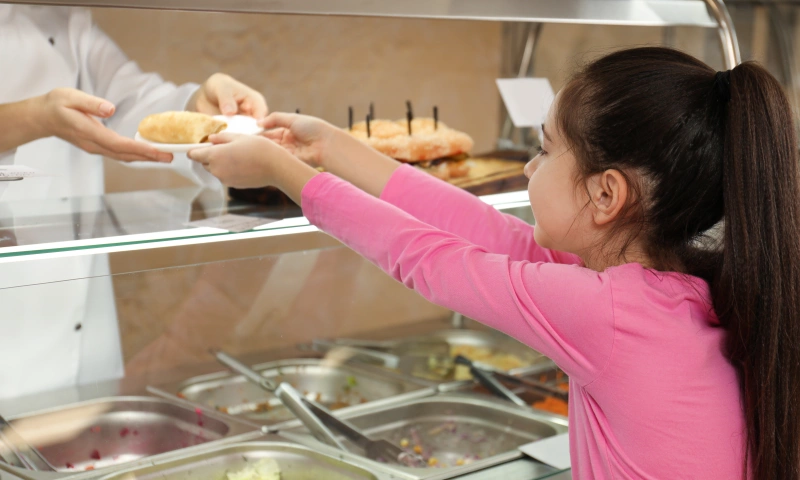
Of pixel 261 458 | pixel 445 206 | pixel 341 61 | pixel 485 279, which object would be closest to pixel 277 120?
pixel 445 206

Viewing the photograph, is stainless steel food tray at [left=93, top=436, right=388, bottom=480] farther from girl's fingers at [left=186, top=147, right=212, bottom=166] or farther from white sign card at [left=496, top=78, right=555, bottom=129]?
white sign card at [left=496, top=78, right=555, bottom=129]

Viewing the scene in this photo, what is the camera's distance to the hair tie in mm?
828

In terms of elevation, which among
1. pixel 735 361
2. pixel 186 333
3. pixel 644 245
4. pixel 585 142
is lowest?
pixel 186 333

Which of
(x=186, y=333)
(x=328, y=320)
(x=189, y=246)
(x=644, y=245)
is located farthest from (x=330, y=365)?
(x=644, y=245)

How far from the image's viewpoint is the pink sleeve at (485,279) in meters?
0.83

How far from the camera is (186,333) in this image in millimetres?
1357

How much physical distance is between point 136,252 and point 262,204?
0.78 feet

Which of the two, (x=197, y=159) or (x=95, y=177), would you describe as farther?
(x=95, y=177)

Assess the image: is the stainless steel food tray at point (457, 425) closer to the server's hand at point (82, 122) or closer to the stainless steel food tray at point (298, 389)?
the stainless steel food tray at point (298, 389)

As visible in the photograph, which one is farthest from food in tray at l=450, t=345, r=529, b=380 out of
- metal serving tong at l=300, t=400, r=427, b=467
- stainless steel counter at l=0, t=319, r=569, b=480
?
metal serving tong at l=300, t=400, r=427, b=467

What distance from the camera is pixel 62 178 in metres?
1.09

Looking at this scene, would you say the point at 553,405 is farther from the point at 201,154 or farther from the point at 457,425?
the point at 201,154

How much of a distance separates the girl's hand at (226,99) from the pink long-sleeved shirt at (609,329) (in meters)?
0.24

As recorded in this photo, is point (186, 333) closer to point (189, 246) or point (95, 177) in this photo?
point (95, 177)
